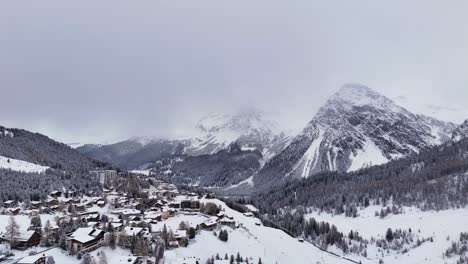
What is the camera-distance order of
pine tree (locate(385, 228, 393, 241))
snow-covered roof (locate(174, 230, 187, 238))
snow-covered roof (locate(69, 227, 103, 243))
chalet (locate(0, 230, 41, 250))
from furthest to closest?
1. pine tree (locate(385, 228, 393, 241))
2. snow-covered roof (locate(174, 230, 187, 238))
3. snow-covered roof (locate(69, 227, 103, 243))
4. chalet (locate(0, 230, 41, 250))

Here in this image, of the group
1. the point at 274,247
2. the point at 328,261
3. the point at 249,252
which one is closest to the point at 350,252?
the point at 328,261

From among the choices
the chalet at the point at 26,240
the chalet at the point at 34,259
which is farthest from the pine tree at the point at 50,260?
the chalet at the point at 26,240

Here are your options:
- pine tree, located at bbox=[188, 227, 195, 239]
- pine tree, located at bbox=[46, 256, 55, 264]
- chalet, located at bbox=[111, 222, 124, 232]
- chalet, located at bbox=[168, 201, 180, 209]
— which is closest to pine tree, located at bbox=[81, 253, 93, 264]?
pine tree, located at bbox=[46, 256, 55, 264]

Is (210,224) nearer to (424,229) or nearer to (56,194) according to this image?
(56,194)

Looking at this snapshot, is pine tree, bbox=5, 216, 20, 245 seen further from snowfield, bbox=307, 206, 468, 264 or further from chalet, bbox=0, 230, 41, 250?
snowfield, bbox=307, 206, 468, 264

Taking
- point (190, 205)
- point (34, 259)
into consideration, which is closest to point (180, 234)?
point (34, 259)

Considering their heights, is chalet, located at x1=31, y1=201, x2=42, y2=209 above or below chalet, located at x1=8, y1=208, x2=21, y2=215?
above
